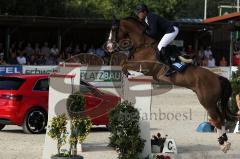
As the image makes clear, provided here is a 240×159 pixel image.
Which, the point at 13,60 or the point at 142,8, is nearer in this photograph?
the point at 142,8

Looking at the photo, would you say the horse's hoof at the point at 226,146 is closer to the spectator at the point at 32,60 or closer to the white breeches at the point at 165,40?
the white breeches at the point at 165,40

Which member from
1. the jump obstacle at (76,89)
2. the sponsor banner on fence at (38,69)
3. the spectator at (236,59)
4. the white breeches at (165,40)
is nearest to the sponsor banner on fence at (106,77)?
the sponsor banner on fence at (38,69)

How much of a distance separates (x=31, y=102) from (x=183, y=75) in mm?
5275

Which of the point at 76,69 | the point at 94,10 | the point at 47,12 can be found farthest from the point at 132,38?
the point at 94,10

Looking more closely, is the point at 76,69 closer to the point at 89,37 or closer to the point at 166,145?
the point at 166,145

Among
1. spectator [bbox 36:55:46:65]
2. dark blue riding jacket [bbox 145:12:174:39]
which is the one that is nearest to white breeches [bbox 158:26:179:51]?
dark blue riding jacket [bbox 145:12:174:39]

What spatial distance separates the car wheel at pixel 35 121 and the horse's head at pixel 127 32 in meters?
4.46

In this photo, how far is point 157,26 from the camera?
524 inches

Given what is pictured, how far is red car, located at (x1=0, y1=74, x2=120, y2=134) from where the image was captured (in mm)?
16688

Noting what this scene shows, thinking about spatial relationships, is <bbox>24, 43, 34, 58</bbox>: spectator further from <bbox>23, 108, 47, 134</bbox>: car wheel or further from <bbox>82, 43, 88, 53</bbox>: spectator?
<bbox>23, 108, 47, 134</bbox>: car wheel

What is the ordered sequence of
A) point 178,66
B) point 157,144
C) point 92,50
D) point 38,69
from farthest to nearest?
1. point 92,50
2. point 38,69
3. point 178,66
4. point 157,144

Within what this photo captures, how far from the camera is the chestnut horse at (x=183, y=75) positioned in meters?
13.2

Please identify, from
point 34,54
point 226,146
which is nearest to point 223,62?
point 34,54

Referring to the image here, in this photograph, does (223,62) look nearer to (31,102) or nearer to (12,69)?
(12,69)
